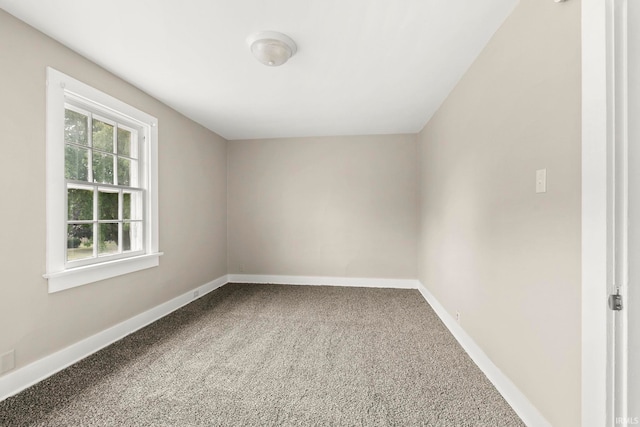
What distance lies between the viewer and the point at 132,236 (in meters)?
3.04

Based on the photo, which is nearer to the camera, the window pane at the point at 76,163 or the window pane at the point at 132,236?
the window pane at the point at 76,163

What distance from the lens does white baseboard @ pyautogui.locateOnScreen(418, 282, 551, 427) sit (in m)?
1.56

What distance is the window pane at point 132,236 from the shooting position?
2936mm

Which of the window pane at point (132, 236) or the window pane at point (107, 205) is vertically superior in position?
the window pane at point (107, 205)

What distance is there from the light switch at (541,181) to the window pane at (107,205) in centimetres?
337

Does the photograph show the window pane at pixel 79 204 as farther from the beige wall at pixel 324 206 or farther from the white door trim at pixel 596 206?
the white door trim at pixel 596 206

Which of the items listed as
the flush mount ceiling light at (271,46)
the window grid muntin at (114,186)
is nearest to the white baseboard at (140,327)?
the window grid muntin at (114,186)

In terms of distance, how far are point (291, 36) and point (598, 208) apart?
202 cm

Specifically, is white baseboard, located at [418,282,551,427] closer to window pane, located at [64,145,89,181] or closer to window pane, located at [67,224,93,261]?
window pane, located at [67,224,93,261]

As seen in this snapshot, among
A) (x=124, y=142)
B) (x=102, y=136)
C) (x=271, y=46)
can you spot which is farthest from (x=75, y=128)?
(x=271, y=46)

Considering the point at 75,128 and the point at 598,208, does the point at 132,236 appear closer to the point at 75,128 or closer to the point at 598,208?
the point at 75,128
